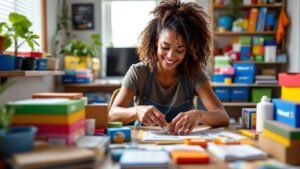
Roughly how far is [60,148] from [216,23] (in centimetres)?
353

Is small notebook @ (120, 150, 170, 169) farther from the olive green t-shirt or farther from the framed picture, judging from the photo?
the framed picture

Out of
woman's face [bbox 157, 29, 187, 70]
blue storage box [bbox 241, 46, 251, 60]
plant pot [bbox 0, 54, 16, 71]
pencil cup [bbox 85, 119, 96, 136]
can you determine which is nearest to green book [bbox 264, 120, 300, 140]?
pencil cup [bbox 85, 119, 96, 136]

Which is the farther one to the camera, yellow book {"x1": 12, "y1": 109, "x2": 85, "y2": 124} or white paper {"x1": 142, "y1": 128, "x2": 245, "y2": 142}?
white paper {"x1": 142, "y1": 128, "x2": 245, "y2": 142}

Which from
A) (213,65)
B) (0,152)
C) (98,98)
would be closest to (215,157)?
(0,152)

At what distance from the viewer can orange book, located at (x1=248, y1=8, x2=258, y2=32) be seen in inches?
154

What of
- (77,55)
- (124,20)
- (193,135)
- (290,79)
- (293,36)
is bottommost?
(193,135)

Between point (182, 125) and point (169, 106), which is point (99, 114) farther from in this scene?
point (169, 106)

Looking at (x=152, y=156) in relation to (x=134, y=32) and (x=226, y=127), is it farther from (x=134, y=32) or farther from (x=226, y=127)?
(x=134, y=32)

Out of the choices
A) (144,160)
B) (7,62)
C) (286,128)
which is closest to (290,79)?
(286,128)

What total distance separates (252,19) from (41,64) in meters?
2.67

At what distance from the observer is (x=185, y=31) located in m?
1.65

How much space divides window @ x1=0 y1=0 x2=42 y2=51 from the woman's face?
1254 mm

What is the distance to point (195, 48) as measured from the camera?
1.72m

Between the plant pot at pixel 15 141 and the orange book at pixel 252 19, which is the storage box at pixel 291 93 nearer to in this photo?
the plant pot at pixel 15 141
